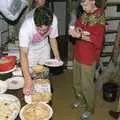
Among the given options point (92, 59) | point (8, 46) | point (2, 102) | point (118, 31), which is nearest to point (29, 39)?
point (2, 102)

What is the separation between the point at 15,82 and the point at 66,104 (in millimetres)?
1675

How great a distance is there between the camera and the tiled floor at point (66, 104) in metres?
4.27

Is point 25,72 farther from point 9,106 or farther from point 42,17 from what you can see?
point 42,17

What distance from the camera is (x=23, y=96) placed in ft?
9.15

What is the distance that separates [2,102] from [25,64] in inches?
19.7

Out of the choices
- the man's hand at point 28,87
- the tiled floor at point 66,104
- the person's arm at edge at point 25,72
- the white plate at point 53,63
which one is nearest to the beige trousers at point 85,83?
the tiled floor at point 66,104

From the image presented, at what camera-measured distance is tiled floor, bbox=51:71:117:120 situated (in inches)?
168

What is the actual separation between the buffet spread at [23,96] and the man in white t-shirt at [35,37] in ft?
0.31

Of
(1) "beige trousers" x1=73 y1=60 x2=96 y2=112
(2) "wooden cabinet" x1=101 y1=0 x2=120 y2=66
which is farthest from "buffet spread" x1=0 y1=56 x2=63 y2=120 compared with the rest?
(2) "wooden cabinet" x1=101 y1=0 x2=120 y2=66

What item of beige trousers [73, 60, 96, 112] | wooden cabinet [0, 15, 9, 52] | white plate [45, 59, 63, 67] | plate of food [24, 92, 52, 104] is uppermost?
wooden cabinet [0, 15, 9, 52]

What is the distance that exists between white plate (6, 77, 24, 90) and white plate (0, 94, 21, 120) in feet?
0.54

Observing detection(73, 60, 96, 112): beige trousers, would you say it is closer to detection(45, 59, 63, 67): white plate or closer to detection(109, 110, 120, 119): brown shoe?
detection(109, 110, 120, 119): brown shoe

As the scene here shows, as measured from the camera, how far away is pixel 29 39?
10.4 feet

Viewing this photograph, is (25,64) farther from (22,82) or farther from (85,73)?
(85,73)
